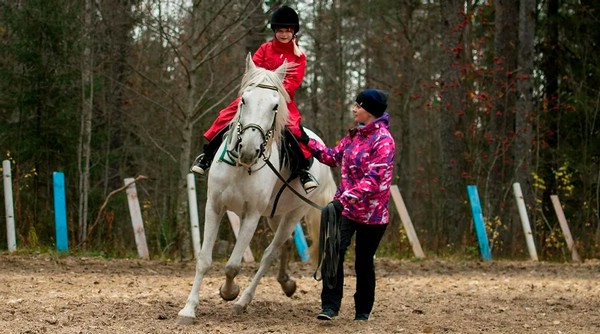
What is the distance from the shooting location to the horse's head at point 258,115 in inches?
296

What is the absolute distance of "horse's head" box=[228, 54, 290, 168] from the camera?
751 cm

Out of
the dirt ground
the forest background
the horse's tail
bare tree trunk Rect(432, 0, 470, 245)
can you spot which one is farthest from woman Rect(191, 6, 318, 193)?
bare tree trunk Rect(432, 0, 470, 245)

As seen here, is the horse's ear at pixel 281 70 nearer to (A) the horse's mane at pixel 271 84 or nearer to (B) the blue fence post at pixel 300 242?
(A) the horse's mane at pixel 271 84

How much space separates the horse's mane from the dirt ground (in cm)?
163

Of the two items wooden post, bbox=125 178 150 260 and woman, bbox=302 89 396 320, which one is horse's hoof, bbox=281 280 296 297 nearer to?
woman, bbox=302 89 396 320

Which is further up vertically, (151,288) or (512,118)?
(512,118)

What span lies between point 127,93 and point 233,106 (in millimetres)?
14569

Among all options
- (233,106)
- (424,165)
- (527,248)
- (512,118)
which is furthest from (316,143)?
(424,165)

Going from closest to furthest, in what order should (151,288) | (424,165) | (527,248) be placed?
(151,288) < (527,248) < (424,165)

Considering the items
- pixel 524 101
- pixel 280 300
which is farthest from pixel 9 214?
pixel 524 101

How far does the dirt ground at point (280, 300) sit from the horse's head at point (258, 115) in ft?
4.50

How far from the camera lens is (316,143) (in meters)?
8.69

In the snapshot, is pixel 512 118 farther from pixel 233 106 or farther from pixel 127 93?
pixel 233 106

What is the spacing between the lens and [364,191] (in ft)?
25.5
